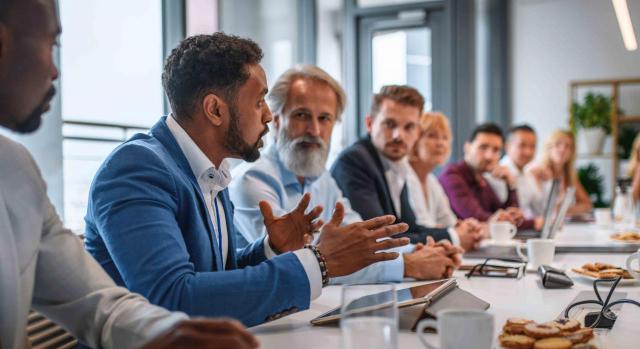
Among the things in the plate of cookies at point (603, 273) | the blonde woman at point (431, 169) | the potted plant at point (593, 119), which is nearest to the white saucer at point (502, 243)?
the blonde woman at point (431, 169)

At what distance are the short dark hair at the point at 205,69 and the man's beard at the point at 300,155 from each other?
736 millimetres

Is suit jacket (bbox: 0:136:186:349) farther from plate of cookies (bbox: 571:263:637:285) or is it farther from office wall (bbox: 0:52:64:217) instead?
office wall (bbox: 0:52:64:217)

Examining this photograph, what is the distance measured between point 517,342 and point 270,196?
1232 mm

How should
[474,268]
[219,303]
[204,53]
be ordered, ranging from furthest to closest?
[474,268] < [204,53] < [219,303]

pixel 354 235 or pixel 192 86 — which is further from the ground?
pixel 192 86

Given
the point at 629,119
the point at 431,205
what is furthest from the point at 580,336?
the point at 629,119

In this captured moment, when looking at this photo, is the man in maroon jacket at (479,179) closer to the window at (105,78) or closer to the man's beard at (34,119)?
the window at (105,78)

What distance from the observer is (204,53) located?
5.05 ft

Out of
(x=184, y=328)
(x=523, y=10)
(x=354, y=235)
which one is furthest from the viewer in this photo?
(x=523, y=10)

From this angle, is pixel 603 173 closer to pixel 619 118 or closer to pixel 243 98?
pixel 619 118

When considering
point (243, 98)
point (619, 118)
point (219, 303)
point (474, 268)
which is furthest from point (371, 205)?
point (619, 118)

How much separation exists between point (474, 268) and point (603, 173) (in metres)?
6.01

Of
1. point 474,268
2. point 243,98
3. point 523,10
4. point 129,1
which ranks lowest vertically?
point 474,268

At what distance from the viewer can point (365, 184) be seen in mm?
2805
